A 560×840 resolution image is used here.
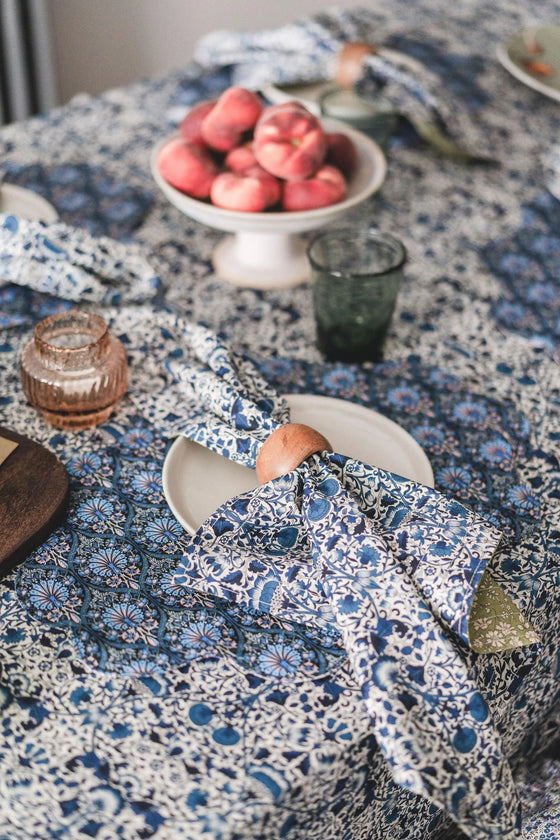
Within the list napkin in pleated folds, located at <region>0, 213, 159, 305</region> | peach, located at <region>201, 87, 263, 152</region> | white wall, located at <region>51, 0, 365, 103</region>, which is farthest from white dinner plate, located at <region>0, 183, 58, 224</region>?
white wall, located at <region>51, 0, 365, 103</region>

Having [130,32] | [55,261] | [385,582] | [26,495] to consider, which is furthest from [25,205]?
[130,32]

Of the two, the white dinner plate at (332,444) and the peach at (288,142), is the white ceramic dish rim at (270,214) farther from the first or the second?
the white dinner plate at (332,444)

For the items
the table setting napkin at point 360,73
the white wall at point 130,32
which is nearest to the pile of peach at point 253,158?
the table setting napkin at point 360,73

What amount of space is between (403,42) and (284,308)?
0.87m

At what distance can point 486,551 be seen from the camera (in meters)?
0.70

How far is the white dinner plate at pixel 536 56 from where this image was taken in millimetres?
1305

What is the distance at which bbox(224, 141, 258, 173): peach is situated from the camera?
107 cm

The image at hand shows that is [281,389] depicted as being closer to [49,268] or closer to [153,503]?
[153,503]

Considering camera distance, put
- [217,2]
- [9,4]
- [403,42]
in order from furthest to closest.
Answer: [217,2] → [9,4] → [403,42]

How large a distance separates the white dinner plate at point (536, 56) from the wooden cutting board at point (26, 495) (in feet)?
3.02

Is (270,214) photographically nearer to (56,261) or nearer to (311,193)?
(311,193)

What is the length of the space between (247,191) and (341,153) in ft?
0.58

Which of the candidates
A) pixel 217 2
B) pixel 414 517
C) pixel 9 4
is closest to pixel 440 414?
pixel 414 517

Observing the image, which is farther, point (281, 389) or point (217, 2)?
point (217, 2)
